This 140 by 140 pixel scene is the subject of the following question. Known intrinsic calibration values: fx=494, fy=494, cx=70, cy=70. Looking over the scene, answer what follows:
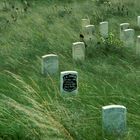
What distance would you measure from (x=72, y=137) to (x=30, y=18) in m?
9.17

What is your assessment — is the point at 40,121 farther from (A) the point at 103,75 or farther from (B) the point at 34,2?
(B) the point at 34,2

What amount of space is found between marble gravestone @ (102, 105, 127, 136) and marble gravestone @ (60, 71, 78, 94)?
1647 mm

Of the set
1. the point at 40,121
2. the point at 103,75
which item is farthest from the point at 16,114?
the point at 103,75

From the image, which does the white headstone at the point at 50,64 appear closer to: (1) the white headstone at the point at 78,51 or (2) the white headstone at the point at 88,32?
(1) the white headstone at the point at 78,51

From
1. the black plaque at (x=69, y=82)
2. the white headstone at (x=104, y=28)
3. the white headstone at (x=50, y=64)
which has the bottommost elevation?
the white headstone at (x=104, y=28)

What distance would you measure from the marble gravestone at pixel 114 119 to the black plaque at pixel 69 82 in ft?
5.50

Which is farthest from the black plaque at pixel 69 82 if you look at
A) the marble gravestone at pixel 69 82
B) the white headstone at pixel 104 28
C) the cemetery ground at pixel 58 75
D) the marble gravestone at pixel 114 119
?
the white headstone at pixel 104 28

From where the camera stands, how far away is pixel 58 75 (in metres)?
8.71

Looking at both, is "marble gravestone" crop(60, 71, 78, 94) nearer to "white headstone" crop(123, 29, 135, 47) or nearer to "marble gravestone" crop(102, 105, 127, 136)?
"marble gravestone" crop(102, 105, 127, 136)

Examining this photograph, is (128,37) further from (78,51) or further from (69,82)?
(69,82)

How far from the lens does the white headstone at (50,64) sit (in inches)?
350

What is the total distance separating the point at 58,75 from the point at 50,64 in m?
0.33

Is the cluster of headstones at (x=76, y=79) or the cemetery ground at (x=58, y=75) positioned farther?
the cluster of headstones at (x=76, y=79)

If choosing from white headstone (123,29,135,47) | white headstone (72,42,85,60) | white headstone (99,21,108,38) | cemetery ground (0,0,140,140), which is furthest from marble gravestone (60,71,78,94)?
white headstone (99,21,108,38)
